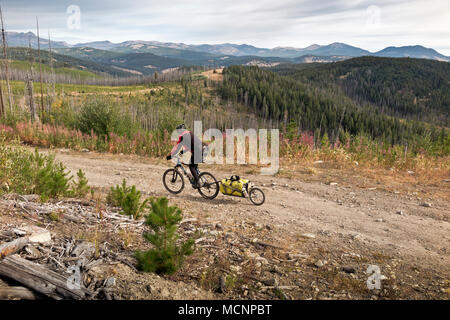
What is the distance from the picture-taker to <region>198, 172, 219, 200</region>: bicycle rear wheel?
332 inches

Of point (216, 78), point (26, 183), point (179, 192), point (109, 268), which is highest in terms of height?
point (216, 78)

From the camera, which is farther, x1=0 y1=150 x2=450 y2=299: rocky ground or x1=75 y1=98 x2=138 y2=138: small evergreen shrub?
x1=75 y1=98 x2=138 y2=138: small evergreen shrub

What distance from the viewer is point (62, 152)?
14445mm

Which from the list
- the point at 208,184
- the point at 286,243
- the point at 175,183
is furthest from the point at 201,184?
the point at 286,243

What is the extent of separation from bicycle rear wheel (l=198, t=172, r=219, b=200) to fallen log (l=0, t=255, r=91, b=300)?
5.23 metres

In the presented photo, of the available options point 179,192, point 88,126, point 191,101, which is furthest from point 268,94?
point 179,192

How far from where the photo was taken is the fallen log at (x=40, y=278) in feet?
10.6

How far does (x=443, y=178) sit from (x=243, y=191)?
7.77m

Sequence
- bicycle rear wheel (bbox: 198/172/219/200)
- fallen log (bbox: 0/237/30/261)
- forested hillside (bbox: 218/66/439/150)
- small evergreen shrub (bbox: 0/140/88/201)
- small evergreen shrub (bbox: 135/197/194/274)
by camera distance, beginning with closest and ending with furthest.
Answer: fallen log (bbox: 0/237/30/261)
small evergreen shrub (bbox: 135/197/194/274)
small evergreen shrub (bbox: 0/140/88/201)
bicycle rear wheel (bbox: 198/172/219/200)
forested hillside (bbox: 218/66/439/150)

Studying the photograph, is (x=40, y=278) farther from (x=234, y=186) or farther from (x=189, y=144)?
(x=234, y=186)

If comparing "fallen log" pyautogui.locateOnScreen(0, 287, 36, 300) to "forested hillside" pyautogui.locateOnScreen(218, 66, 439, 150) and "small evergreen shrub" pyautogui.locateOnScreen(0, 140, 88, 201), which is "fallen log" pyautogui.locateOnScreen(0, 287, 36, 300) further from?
"forested hillside" pyautogui.locateOnScreen(218, 66, 439, 150)

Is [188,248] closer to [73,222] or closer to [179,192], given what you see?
[73,222]

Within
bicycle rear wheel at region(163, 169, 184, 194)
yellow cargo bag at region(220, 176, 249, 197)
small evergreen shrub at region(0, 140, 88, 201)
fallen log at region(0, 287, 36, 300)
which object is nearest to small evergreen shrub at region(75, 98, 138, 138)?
bicycle rear wheel at region(163, 169, 184, 194)

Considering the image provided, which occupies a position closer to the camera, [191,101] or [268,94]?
[191,101]
